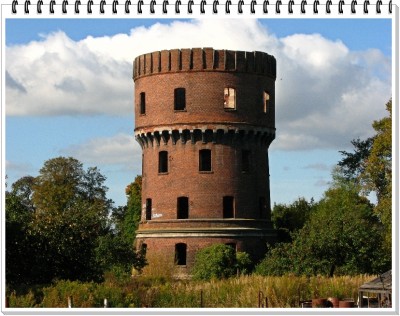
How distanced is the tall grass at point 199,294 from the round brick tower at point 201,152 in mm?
14022

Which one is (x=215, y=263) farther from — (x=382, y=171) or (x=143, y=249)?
(x=382, y=171)

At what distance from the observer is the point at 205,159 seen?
45.6m

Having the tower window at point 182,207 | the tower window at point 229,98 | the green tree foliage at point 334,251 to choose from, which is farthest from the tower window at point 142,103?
the green tree foliage at point 334,251

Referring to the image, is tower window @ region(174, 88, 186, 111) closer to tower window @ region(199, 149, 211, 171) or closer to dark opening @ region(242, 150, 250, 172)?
tower window @ region(199, 149, 211, 171)

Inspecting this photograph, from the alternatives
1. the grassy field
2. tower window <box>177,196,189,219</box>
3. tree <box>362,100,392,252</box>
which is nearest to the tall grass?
the grassy field

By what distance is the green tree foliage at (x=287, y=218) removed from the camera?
49888 millimetres

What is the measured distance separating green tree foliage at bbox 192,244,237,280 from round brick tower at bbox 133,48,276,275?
0.84 m

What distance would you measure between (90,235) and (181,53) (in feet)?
46.4

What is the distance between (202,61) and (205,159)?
15.5 feet

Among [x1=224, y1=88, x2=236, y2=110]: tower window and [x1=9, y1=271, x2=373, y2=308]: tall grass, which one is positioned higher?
[x1=224, y1=88, x2=236, y2=110]: tower window

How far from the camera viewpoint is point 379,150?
138ft

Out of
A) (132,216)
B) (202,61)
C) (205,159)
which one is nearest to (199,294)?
(205,159)

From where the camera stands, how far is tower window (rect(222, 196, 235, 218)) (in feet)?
149
